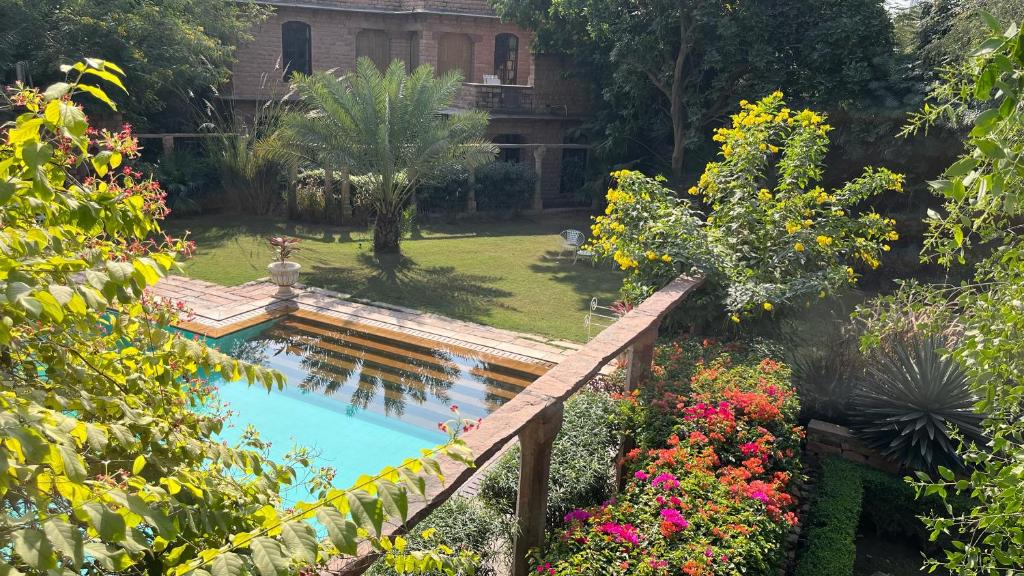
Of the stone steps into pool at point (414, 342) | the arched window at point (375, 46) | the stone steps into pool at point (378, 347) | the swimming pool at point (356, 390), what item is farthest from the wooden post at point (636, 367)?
the arched window at point (375, 46)

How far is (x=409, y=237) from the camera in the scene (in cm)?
1830

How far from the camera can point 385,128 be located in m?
14.3

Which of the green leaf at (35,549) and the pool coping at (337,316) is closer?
the green leaf at (35,549)

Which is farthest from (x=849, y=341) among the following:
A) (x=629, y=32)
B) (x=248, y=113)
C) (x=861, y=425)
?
(x=248, y=113)

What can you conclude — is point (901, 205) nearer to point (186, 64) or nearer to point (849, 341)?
point (849, 341)

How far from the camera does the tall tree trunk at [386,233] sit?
15.7 meters

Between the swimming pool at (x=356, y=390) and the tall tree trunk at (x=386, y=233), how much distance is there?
4.48m

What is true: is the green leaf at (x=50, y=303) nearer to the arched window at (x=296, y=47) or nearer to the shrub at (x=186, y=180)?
the shrub at (x=186, y=180)

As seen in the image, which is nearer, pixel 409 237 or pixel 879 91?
pixel 879 91

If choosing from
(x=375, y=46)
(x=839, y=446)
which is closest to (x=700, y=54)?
(x=375, y=46)

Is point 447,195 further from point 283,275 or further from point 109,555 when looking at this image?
point 109,555

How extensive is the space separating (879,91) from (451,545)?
48.6 feet

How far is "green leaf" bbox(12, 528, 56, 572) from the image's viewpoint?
1.32m

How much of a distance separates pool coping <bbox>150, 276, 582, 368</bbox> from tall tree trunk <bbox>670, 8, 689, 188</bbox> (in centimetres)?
971
